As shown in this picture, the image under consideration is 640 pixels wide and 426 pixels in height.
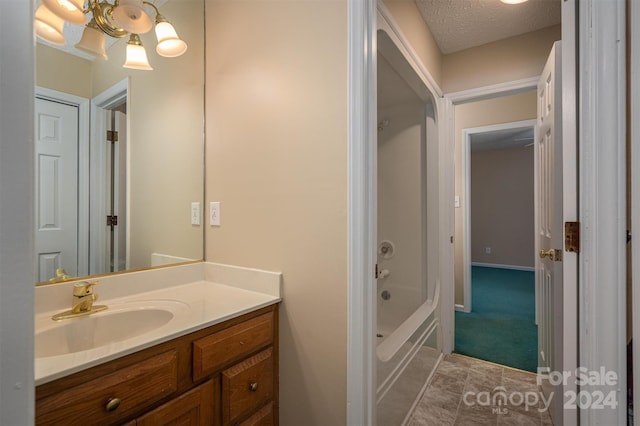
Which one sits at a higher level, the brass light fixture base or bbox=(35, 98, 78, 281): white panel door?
the brass light fixture base

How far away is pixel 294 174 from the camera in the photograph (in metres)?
1.22

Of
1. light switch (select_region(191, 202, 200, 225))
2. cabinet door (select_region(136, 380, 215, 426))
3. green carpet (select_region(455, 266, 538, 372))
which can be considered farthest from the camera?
green carpet (select_region(455, 266, 538, 372))

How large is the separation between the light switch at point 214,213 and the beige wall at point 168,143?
9 cm

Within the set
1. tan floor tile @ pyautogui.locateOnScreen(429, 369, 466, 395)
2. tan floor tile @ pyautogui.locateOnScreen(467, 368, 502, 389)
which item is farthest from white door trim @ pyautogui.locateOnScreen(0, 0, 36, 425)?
tan floor tile @ pyautogui.locateOnScreen(467, 368, 502, 389)

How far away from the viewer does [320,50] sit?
116 centimetres

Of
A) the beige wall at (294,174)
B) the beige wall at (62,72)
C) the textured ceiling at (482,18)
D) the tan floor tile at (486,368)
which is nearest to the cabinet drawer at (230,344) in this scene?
the beige wall at (294,174)

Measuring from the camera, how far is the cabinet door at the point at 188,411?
846 mm

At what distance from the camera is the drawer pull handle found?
0.75 m

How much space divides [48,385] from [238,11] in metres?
1.54

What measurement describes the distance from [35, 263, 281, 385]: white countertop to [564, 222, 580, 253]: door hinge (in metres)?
1.00

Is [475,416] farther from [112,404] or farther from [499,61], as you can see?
[499,61]

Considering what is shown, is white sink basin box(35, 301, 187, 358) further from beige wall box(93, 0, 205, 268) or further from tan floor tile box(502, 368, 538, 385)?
tan floor tile box(502, 368, 538, 385)

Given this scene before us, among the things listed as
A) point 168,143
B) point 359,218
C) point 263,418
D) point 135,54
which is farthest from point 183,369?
point 135,54

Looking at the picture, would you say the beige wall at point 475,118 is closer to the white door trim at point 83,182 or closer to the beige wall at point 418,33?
the beige wall at point 418,33
